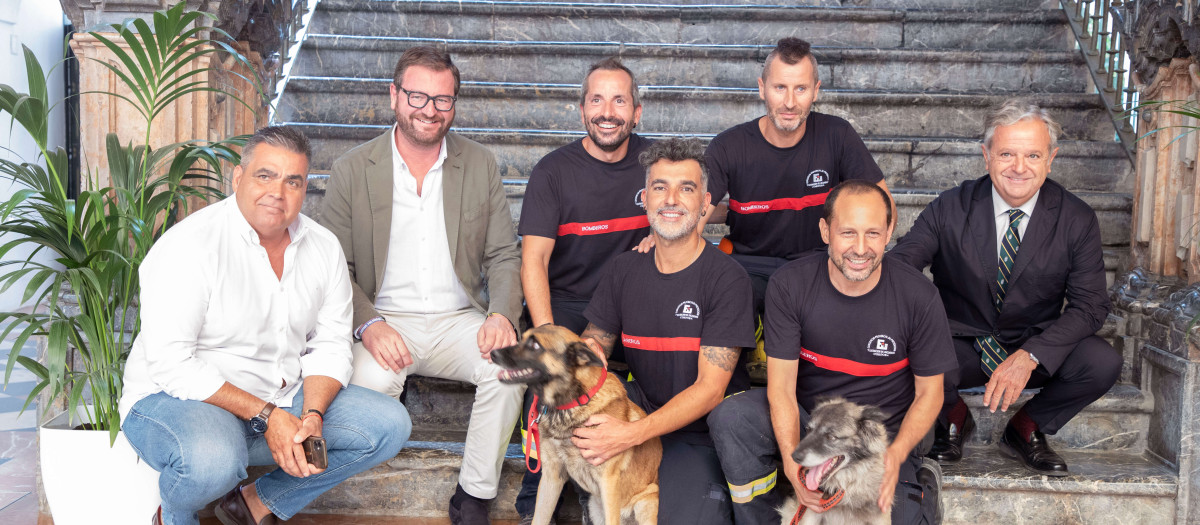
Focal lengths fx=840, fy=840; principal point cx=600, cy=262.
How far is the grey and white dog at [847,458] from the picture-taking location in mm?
2043

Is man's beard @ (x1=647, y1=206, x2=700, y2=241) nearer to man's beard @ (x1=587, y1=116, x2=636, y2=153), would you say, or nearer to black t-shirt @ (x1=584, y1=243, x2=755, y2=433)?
black t-shirt @ (x1=584, y1=243, x2=755, y2=433)

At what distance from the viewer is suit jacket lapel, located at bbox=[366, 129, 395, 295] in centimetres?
282

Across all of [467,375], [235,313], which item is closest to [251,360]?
[235,313]

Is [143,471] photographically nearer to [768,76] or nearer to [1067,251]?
[768,76]

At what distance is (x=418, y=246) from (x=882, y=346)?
153cm

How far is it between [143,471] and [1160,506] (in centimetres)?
309

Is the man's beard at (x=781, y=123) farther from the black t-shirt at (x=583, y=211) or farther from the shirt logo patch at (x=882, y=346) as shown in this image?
the shirt logo patch at (x=882, y=346)

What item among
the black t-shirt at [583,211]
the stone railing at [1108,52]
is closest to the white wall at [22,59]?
the black t-shirt at [583,211]

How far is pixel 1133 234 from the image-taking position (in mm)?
3471

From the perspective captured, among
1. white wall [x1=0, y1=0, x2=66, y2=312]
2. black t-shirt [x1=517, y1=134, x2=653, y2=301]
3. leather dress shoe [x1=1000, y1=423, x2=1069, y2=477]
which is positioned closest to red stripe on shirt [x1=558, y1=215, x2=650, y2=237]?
black t-shirt [x1=517, y1=134, x2=653, y2=301]

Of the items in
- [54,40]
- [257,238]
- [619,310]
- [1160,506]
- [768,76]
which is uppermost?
[54,40]

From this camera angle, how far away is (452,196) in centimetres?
285

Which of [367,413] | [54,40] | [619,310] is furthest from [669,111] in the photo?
[54,40]

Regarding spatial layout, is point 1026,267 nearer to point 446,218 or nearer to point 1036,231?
point 1036,231
